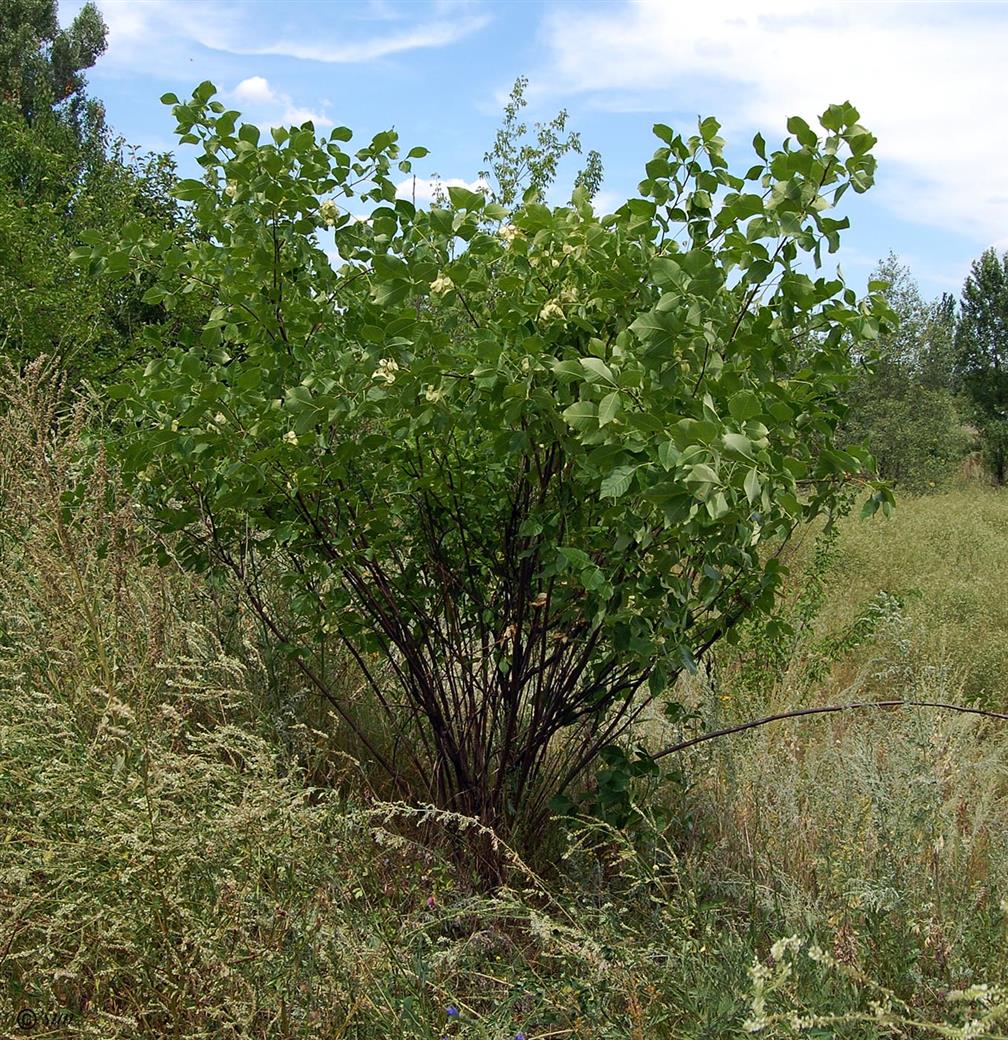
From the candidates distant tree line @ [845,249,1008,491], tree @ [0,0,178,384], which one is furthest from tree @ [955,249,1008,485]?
tree @ [0,0,178,384]

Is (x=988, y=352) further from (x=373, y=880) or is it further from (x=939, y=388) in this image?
(x=373, y=880)

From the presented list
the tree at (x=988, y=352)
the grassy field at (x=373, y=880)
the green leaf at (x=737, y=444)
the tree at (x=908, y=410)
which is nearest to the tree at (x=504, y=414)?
the green leaf at (x=737, y=444)

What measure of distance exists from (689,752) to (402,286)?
6.76 feet

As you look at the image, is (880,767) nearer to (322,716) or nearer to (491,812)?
(491,812)

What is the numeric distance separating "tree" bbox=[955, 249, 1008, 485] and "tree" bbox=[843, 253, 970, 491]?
205 inches

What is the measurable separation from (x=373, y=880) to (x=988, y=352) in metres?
29.7

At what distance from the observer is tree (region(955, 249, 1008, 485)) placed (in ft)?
92.4

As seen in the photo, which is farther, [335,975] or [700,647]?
[700,647]

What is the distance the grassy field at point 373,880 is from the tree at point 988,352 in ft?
88.6

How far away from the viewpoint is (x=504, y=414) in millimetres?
2471

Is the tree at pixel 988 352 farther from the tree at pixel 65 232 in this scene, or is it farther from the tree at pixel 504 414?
the tree at pixel 504 414

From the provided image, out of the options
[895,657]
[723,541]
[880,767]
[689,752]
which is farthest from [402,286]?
[895,657]

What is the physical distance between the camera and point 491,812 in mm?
3088

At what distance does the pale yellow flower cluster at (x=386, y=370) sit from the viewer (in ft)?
7.93
